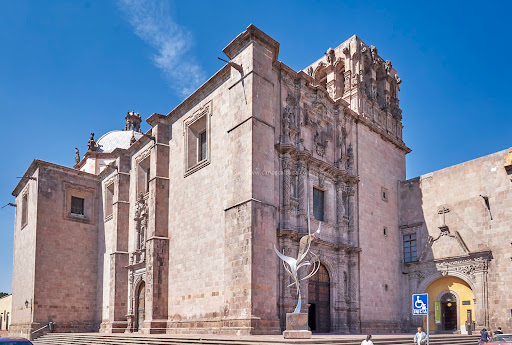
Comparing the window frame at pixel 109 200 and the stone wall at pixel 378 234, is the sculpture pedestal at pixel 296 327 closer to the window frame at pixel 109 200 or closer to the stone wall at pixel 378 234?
the stone wall at pixel 378 234

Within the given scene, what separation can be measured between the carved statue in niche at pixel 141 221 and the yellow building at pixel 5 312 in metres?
17.8

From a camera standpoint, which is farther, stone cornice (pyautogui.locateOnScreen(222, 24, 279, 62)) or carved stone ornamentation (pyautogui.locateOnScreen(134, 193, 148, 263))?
carved stone ornamentation (pyautogui.locateOnScreen(134, 193, 148, 263))

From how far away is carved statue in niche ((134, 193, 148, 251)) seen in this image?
84.7 feet

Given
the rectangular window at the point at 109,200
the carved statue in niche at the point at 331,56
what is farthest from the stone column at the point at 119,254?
the carved statue in niche at the point at 331,56

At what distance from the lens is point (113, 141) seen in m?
40.5

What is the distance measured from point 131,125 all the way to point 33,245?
18.6 m

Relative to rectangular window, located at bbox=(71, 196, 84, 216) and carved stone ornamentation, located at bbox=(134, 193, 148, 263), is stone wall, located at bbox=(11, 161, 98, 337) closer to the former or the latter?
rectangular window, located at bbox=(71, 196, 84, 216)

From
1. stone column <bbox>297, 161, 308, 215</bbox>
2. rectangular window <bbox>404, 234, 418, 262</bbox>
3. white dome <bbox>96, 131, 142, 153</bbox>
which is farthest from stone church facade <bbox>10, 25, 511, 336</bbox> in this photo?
white dome <bbox>96, 131, 142, 153</bbox>

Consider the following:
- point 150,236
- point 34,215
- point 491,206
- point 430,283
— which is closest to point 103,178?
point 34,215

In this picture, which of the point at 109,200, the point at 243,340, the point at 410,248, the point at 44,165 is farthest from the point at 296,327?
the point at 44,165

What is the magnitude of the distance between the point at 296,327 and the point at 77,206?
66.1 feet

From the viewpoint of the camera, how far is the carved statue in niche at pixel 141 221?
1016 inches

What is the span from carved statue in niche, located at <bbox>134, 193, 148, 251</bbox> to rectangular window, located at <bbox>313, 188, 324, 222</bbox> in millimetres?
9005

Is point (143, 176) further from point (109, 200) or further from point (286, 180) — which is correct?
point (286, 180)
